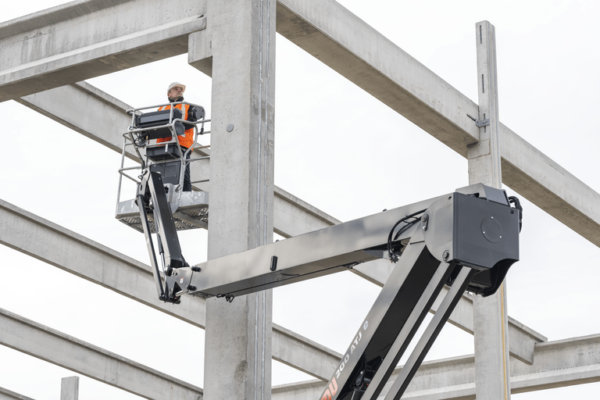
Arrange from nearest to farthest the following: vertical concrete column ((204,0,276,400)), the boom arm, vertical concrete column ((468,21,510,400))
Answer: the boom arm
vertical concrete column ((204,0,276,400))
vertical concrete column ((468,21,510,400))

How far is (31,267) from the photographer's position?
815 inches

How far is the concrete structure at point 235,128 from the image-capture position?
1038cm

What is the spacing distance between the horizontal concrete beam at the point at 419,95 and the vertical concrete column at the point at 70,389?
12947mm

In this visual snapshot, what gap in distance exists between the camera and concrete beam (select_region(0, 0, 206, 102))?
11773 mm

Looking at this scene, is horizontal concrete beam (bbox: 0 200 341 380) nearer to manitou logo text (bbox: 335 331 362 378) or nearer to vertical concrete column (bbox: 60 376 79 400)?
vertical concrete column (bbox: 60 376 79 400)

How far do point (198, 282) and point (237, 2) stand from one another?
3573 millimetres

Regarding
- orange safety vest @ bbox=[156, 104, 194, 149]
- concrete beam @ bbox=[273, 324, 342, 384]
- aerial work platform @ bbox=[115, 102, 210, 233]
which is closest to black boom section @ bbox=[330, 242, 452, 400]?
aerial work platform @ bbox=[115, 102, 210, 233]

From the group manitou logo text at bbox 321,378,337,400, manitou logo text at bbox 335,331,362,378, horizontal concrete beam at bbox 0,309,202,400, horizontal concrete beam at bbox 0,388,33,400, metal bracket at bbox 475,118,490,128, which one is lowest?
manitou logo text at bbox 321,378,337,400

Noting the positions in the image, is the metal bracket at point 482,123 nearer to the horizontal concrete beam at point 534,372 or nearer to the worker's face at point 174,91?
the worker's face at point 174,91

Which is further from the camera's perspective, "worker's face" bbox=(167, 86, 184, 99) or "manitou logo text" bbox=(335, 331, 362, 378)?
"worker's face" bbox=(167, 86, 184, 99)

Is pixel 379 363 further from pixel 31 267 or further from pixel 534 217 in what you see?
pixel 31 267

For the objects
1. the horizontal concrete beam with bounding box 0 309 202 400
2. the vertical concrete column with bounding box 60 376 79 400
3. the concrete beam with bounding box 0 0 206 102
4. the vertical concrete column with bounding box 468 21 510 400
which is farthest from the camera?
the vertical concrete column with bounding box 60 376 79 400

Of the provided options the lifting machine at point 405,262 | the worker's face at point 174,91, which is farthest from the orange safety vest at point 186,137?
the lifting machine at point 405,262

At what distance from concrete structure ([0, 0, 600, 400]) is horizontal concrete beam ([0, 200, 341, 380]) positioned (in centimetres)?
3
